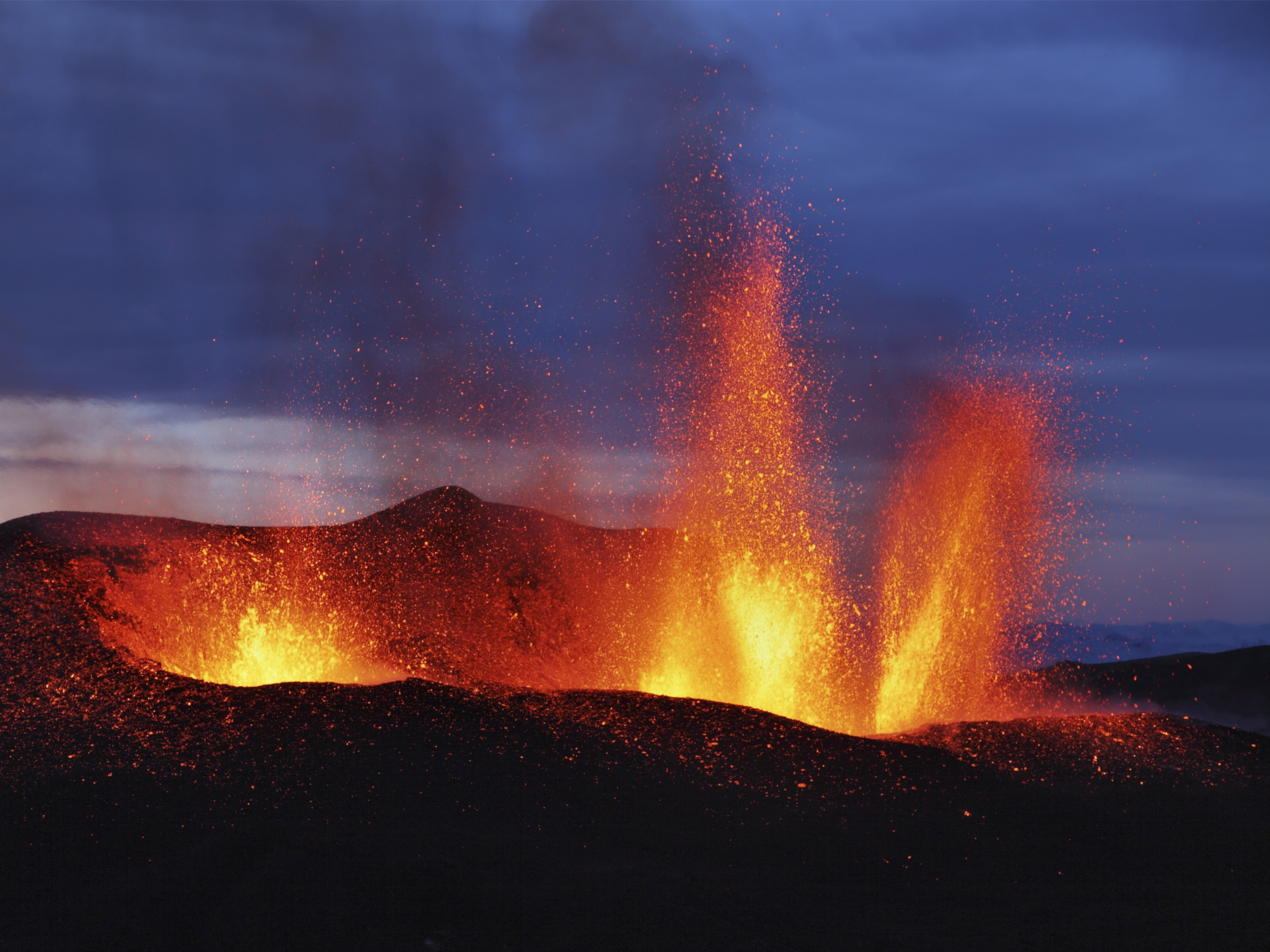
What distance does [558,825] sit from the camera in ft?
38.3

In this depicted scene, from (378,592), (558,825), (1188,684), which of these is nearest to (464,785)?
(558,825)

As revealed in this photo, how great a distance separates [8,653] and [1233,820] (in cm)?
1859

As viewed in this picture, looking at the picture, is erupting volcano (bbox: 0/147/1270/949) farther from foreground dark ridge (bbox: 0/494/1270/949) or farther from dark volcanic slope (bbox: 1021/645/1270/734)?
dark volcanic slope (bbox: 1021/645/1270/734)

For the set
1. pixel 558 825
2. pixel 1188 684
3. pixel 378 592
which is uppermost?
pixel 378 592

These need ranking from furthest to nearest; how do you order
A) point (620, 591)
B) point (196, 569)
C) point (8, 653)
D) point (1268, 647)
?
point (1268, 647)
point (620, 591)
point (196, 569)
point (8, 653)

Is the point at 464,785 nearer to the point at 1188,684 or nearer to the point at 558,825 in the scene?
the point at 558,825

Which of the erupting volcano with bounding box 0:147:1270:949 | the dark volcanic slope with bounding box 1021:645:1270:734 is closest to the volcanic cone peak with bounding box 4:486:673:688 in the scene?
the erupting volcano with bounding box 0:147:1270:949

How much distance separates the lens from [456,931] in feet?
30.5

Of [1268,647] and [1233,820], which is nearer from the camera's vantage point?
[1233,820]

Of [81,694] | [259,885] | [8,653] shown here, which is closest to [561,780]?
[259,885]

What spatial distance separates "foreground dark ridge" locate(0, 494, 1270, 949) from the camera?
966 centimetres

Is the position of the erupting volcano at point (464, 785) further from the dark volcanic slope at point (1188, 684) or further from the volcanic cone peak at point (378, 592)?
the dark volcanic slope at point (1188, 684)

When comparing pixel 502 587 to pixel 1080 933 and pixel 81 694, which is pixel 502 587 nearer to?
pixel 81 694

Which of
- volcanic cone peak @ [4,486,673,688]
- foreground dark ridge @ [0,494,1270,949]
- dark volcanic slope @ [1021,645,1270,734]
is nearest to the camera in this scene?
foreground dark ridge @ [0,494,1270,949]
